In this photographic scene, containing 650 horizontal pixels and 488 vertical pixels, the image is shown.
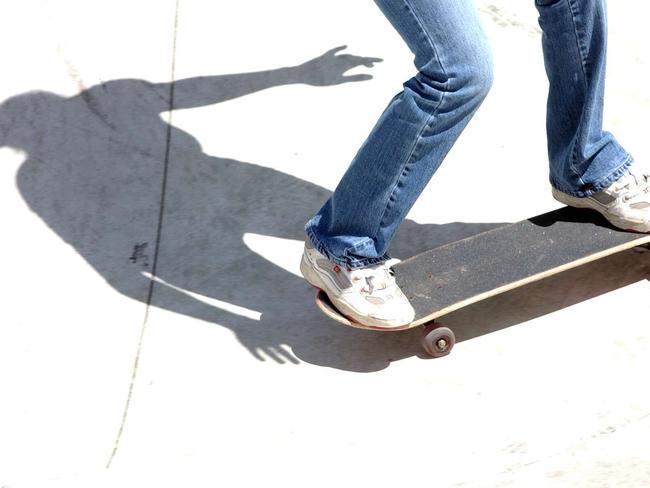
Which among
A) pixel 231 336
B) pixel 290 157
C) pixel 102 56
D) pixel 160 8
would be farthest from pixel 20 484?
pixel 160 8

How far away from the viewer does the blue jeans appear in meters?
3.06

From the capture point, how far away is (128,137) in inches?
191

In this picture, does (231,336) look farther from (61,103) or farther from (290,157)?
(61,103)

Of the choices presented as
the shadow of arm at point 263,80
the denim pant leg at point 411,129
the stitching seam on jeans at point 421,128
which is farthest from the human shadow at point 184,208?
the stitching seam on jeans at point 421,128

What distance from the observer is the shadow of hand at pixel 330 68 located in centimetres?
514

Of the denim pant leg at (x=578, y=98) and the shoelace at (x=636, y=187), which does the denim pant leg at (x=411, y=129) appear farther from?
the shoelace at (x=636, y=187)

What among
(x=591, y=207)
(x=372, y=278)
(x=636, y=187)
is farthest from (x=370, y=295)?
(x=636, y=187)

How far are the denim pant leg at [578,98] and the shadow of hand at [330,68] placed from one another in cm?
159

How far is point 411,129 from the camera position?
3.18 meters

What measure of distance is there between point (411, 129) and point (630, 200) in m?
0.95

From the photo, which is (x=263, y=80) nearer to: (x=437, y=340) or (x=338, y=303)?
(x=338, y=303)

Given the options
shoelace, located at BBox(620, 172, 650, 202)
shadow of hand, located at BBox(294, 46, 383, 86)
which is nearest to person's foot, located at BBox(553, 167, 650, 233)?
shoelace, located at BBox(620, 172, 650, 202)

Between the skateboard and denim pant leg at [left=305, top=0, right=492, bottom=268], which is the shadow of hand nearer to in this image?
the skateboard

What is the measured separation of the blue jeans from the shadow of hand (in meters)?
1.60
